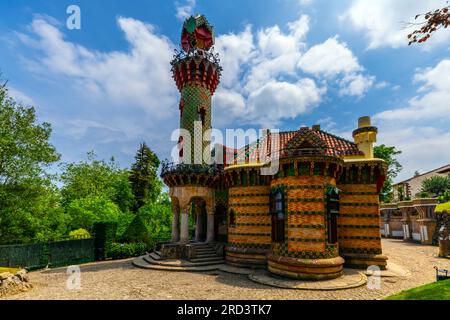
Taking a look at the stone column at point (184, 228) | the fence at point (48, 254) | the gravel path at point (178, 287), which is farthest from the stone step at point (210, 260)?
the fence at point (48, 254)

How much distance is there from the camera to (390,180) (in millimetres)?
40188

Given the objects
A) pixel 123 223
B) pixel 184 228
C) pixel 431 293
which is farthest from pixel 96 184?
pixel 431 293

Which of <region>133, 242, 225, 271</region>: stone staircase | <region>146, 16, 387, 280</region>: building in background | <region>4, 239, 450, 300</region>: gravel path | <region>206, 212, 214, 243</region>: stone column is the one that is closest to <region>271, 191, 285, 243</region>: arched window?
<region>146, 16, 387, 280</region>: building in background

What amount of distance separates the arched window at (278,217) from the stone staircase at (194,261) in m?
4.00

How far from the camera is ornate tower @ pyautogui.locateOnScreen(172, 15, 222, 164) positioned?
18.4m

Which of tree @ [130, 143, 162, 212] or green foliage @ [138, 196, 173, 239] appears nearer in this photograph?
green foliage @ [138, 196, 173, 239]

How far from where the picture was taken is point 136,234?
861 inches

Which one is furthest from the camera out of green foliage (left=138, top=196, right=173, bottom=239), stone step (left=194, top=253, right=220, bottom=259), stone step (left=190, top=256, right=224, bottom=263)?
green foliage (left=138, top=196, right=173, bottom=239)

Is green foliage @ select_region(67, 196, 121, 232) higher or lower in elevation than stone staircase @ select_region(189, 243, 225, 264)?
higher

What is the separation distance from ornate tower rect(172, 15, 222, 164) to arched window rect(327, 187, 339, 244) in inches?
349

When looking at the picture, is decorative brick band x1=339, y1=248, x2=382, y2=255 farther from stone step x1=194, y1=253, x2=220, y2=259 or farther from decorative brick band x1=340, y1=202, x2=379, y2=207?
stone step x1=194, y1=253, x2=220, y2=259

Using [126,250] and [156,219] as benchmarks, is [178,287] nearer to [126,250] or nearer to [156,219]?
[126,250]

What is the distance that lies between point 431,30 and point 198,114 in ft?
51.1
